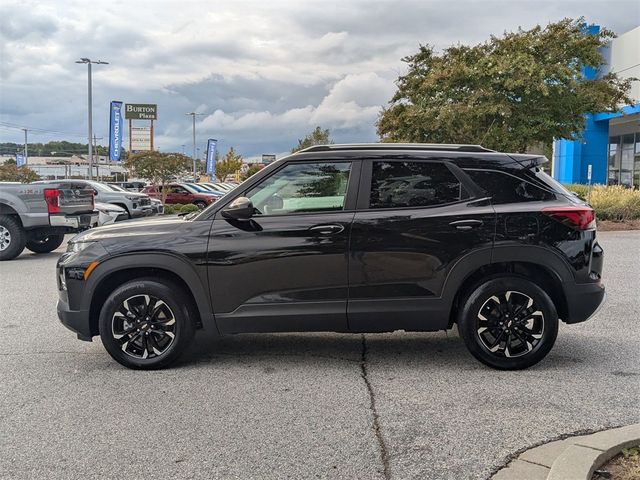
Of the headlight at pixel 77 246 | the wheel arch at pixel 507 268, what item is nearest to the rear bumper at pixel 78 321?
the headlight at pixel 77 246

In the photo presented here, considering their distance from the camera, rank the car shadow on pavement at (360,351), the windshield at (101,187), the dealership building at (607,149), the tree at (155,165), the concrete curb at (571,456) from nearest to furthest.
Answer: the concrete curb at (571,456), the car shadow on pavement at (360,351), the windshield at (101,187), the dealership building at (607,149), the tree at (155,165)

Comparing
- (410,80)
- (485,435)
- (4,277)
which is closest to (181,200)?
(410,80)

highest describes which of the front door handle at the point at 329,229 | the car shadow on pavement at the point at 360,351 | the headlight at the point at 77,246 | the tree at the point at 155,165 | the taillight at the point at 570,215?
the tree at the point at 155,165

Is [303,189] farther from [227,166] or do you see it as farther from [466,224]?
[227,166]

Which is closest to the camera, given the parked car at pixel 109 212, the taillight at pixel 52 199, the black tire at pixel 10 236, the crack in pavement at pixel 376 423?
→ the crack in pavement at pixel 376 423

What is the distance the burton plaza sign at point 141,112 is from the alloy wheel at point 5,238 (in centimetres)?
8278

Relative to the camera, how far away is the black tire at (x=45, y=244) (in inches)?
515

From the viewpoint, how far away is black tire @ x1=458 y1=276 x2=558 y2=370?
4.71m

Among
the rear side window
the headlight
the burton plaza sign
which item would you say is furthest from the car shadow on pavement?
the burton plaza sign

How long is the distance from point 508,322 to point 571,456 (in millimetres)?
1627

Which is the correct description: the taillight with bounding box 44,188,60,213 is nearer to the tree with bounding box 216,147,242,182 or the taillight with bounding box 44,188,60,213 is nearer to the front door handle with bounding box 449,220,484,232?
the front door handle with bounding box 449,220,484,232

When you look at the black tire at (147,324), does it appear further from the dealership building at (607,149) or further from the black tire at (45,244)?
the dealership building at (607,149)

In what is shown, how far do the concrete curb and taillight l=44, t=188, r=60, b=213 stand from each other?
10485mm

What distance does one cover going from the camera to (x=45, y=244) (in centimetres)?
1319
